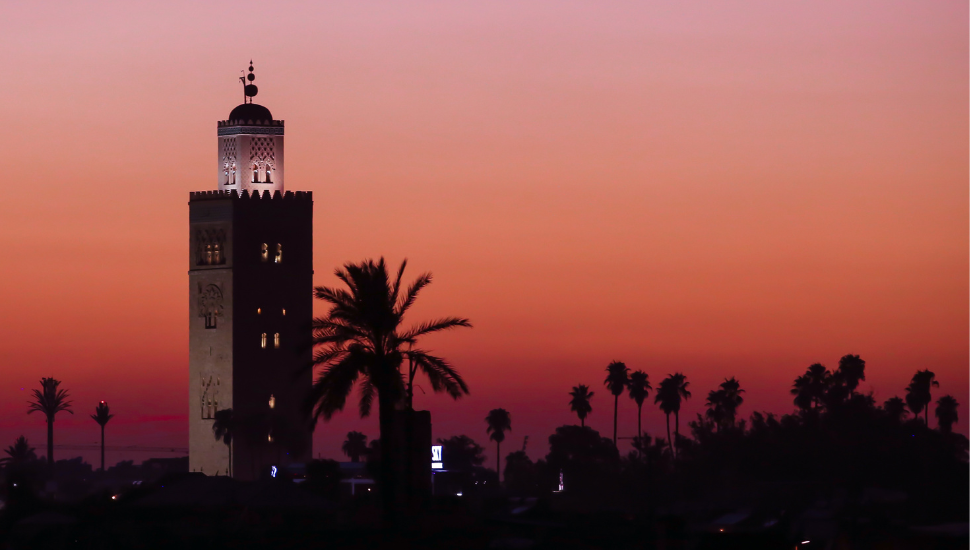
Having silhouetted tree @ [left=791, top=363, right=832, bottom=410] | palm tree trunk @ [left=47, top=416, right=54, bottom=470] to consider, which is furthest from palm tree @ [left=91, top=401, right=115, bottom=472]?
silhouetted tree @ [left=791, top=363, right=832, bottom=410]

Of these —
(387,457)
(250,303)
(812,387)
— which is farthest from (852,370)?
(387,457)

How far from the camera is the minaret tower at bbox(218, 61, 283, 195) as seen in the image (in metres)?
115

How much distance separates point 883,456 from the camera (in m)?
96.5

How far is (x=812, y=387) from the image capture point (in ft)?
442

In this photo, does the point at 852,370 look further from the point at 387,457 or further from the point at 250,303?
the point at 387,457

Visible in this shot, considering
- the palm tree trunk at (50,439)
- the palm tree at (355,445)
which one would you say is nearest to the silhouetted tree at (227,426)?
the palm tree trunk at (50,439)

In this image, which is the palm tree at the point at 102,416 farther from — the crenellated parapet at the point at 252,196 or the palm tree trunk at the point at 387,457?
the palm tree trunk at the point at 387,457

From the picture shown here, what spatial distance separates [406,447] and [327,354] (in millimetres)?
3656

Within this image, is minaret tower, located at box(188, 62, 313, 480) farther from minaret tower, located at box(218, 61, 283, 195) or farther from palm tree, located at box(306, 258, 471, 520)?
palm tree, located at box(306, 258, 471, 520)

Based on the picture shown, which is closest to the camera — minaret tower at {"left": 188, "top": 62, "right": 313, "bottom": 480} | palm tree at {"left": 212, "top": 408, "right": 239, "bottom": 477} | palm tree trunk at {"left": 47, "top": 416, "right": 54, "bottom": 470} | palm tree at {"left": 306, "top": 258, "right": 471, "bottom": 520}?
palm tree at {"left": 306, "top": 258, "right": 471, "bottom": 520}

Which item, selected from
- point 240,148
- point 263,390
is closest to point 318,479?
point 263,390

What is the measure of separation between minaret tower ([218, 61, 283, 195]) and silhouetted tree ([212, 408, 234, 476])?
45.7ft

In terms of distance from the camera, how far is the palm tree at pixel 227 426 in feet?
374

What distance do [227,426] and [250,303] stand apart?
7777 mm
